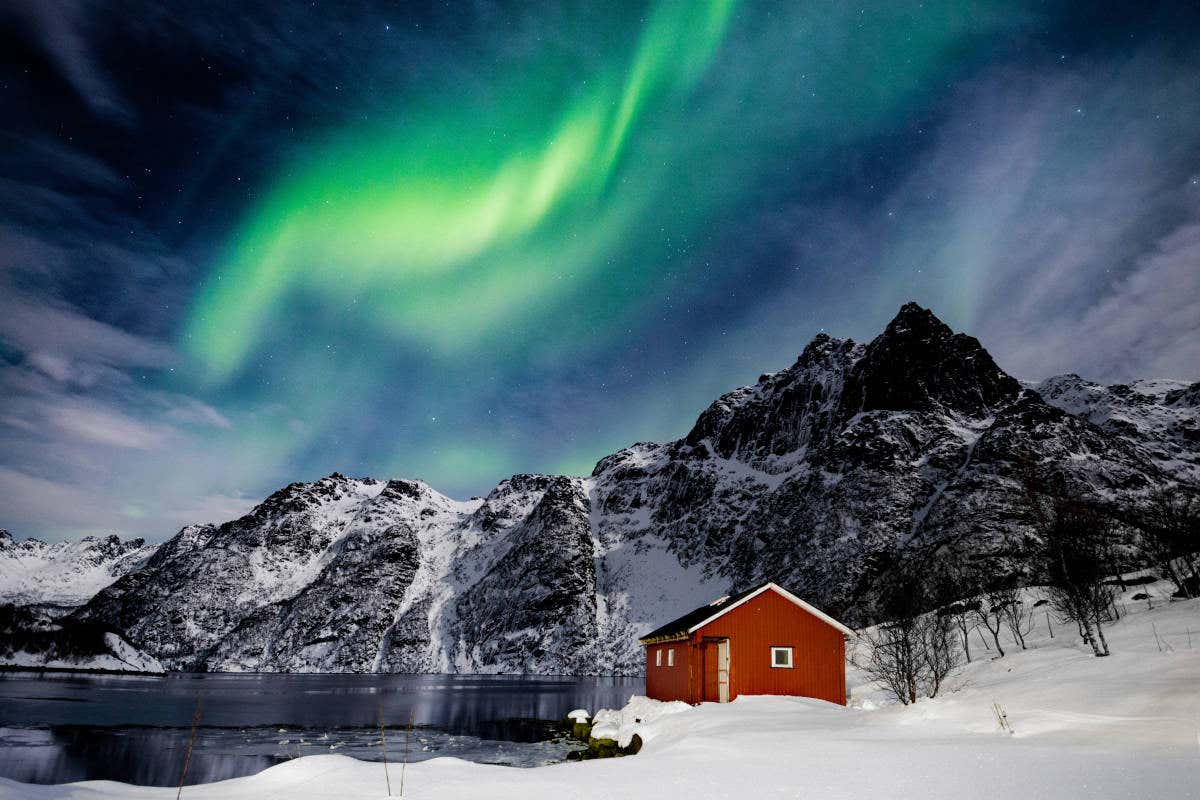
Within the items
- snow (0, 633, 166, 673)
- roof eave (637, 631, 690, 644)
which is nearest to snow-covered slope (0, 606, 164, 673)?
snow (0, 633, 166, 673)

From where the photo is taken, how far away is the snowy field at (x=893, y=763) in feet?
36.0

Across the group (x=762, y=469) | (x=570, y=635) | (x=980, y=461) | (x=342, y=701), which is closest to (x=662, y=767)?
(x=342, y=701)

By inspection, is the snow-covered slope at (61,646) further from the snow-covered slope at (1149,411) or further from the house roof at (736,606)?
the snow-covered slope at (1149,411)

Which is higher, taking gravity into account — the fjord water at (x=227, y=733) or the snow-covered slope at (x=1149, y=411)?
the snow-covered slope at (x=1149, y=411)

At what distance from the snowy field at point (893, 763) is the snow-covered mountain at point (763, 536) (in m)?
83.5

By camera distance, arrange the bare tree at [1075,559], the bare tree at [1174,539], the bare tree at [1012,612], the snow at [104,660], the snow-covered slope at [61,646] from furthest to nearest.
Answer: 1. the snow-covered slope at [61,646]
2. the snow at [104,660]
3. the bare tree at [1012,612]
4. the bare tree at [1174,539]
5. the bare tree at [1075,559]

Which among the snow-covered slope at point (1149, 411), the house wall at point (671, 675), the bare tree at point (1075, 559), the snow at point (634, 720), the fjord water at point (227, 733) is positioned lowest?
A: the fjord water at point (227, 733)

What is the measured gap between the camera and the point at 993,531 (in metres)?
99.1

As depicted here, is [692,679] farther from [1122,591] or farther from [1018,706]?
[1122,591]

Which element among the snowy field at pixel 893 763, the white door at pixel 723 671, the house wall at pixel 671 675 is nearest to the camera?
the snowy field at pixel 893 763

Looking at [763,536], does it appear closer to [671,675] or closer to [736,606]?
[671,675]

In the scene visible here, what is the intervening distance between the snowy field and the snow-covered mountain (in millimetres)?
83465

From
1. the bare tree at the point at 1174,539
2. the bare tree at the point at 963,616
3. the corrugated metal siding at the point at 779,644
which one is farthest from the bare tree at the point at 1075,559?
the corrugated metal siding at the point at 779,644

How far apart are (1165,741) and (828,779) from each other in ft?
24.0
